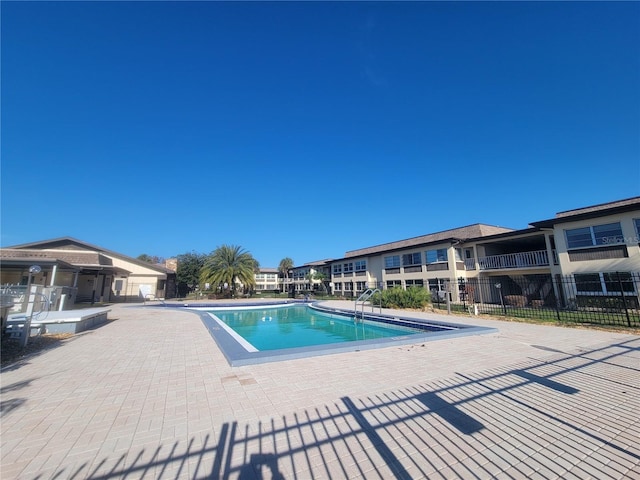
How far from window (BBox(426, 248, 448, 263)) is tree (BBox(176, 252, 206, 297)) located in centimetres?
3853

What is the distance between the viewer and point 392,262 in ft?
97.5

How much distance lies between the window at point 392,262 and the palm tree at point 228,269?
1611cm

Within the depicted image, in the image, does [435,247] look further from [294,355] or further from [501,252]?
[294,355]

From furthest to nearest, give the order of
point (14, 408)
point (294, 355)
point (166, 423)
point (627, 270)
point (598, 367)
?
1. point (627, 270)
2. point (294, 355)
3. point (598, 367)
4. point (14, 408)
5. point (166, 423)

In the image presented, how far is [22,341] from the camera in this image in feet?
24.8

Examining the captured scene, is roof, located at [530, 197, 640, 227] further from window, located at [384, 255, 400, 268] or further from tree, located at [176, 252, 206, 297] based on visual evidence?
tree, located at [176, 252, 206, 297]

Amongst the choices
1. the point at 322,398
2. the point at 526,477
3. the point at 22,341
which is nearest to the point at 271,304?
the point at 22,341

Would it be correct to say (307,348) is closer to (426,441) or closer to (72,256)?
(426,441)

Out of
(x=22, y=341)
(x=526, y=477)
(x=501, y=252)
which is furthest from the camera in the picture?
(x=501, y=252)

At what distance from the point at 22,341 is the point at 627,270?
24.2 metres

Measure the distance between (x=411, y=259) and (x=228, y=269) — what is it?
69.9 ft

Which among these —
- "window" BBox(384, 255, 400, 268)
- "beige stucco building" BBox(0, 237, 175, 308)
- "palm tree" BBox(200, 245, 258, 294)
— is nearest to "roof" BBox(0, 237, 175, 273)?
"beige stucco building" BBox(0, 237, 175, 308)

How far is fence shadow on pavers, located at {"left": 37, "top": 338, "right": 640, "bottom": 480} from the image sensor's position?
2480 mm

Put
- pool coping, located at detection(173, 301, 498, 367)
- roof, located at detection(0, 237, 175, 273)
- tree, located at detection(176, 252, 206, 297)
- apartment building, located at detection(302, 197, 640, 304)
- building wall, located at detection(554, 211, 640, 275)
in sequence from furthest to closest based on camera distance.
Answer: tree, located at detection(176, 252, 206, 297), roof, located at detection(0, 237, 175, 273), apartment building, located at detection(302, 197, 640, 304), building wall, located at detection(554, 211, 640, 275), pool coping, located at detection(173, 301, 498, 367)
